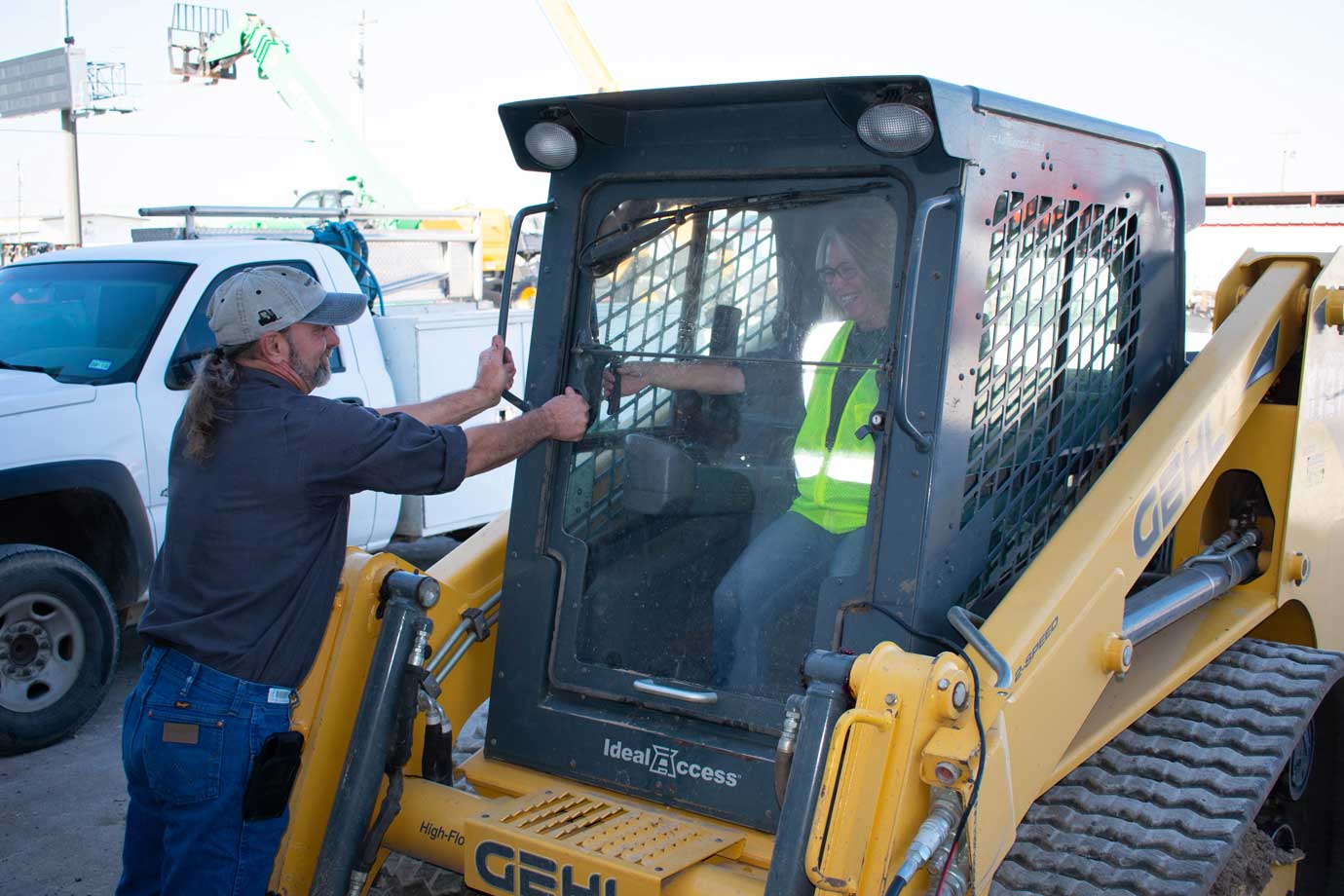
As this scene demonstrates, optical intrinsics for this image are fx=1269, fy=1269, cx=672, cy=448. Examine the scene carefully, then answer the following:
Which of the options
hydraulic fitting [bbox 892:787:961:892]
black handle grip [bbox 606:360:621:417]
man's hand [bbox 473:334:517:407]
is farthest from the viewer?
man's hand [bbox 473:334:517:407]

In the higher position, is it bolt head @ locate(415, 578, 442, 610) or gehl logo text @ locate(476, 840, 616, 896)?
bolt head @ locate(415, 578, 442, 610)

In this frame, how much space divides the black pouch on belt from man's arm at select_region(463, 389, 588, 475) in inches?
31.6

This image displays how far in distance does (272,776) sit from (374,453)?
828 mm

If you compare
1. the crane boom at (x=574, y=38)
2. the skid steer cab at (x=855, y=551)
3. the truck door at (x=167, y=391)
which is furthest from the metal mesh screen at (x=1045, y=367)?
the crane boom at (x=574, y=38)

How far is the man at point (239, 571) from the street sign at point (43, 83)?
23.3 m

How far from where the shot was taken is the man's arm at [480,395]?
12.0ft

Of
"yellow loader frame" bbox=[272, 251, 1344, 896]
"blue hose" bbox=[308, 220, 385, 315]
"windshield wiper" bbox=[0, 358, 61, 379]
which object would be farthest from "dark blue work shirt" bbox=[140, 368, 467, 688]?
"blue hose" bbox=[308, 220, 385, 315]

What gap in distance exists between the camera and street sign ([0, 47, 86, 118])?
920 inches

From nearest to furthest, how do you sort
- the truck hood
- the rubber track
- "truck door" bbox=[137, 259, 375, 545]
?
1. the rubber track
2. the truck hood
3. "truck door" bbox=[137, 259, 375, 545]

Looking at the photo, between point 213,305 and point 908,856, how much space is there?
2.20 m

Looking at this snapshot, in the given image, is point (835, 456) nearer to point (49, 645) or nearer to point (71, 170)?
point (49, 645)

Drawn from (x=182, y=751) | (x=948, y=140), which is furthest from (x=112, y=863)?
(x=948, y=140)

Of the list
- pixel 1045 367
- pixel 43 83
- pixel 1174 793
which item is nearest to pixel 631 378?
pixel 1045 367

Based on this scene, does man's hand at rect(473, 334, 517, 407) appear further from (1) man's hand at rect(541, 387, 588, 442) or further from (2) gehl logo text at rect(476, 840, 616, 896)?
(2) gehl logo text at rect(476, 840, 616, 896)
